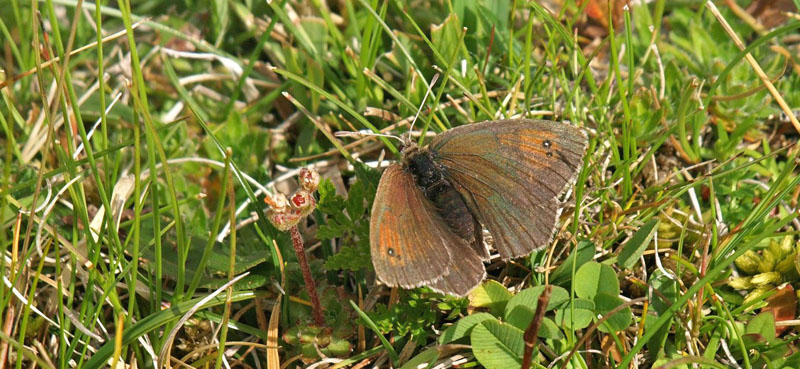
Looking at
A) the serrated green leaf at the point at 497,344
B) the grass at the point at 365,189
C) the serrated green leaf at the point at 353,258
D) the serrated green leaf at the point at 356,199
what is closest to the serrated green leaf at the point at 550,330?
the grass at the point at 365,189

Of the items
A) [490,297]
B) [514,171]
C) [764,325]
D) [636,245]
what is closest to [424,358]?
[490,297]

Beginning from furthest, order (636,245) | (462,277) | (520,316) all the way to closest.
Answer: (636,245) → (520,316) → (462,277)

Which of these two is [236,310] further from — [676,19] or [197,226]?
[676,19]

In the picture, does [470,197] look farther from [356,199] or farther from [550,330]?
[550,330]

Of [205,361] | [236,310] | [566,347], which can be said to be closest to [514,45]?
[566,347]

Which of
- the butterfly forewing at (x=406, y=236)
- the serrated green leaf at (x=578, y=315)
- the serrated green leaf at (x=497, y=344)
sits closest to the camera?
the butterfly forewing at (x=406, y=236)

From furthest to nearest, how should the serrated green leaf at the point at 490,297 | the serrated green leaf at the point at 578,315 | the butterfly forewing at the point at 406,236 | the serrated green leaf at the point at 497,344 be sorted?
the serrated green leaf at the point at 490,297 → the serrated green leaf at the point at 578,315 → the serrated green leaf at the point at 497,344 → the butterfly forewing at the point at 406,236

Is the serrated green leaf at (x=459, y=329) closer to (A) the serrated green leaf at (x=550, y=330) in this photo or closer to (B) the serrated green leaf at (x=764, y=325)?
(A) the serrated green leaf at (x=550, y=330)
